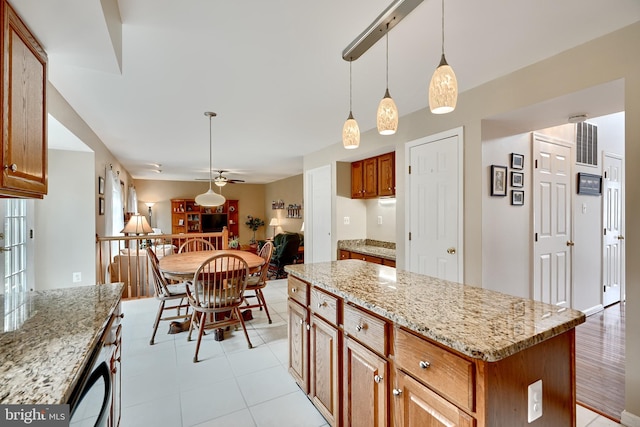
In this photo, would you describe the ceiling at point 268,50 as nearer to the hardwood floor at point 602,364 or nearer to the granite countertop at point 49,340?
the granite countertop at point 49,340

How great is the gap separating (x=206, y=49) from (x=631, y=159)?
281 centimetres

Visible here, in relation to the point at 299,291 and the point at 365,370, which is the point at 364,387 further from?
the point at 299,291

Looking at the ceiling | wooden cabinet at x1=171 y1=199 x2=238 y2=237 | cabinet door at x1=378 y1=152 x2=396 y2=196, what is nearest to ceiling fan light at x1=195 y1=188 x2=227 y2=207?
the ceiling

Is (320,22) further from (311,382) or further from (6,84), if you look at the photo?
(311,382)

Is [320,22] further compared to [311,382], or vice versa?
[311,382]

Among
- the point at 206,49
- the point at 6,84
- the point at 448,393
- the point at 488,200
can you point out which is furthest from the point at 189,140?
the point at 448,393

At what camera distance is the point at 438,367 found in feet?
3.35

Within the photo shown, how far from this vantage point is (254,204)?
10664mm

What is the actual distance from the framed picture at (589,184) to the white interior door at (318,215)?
3267 millimetres

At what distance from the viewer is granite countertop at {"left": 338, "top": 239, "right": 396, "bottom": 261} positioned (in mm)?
4199

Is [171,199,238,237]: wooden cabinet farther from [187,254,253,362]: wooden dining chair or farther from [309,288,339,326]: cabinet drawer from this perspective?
[309,288,339,326]: cabinet drawer

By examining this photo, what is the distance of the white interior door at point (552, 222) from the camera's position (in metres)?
3.10

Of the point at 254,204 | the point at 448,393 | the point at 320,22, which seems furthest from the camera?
the point at 254,204

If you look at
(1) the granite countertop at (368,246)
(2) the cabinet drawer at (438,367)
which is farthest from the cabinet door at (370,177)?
(2) the cabinet drawer at (438,367)
